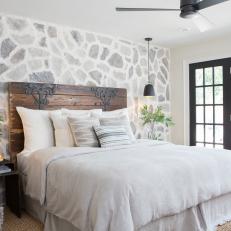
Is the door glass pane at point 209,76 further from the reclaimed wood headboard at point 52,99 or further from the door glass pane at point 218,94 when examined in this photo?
the reclaimed wood headboard at point 52,99

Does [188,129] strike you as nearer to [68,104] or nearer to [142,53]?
[142,53]

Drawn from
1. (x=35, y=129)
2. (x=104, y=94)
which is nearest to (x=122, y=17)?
(x=104, y=94)

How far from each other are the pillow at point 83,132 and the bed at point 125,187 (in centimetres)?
33

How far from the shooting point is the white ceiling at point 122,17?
2982mm

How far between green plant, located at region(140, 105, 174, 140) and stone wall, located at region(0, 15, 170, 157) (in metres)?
0.14

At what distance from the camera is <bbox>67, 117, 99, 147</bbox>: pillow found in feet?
10.3

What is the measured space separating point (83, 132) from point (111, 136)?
1.11ft

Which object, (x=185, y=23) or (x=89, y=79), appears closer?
(x=185, y=23)

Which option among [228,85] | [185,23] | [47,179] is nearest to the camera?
[47,179]

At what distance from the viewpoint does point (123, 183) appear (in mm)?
1877

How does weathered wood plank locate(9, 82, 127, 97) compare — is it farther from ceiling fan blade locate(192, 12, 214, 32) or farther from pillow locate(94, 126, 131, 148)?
ceiling fan blade locate(192, 12, 214, 32)

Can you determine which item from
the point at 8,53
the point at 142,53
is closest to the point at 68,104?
the point at 8,53

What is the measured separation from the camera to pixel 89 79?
4.08 meters

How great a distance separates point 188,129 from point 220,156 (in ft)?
7.63
